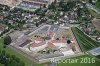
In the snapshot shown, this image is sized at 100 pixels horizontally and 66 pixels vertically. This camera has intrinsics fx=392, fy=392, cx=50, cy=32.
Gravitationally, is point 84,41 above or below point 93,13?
below

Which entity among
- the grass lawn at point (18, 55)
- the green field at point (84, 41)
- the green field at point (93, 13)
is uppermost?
the green field at point (93, 13)

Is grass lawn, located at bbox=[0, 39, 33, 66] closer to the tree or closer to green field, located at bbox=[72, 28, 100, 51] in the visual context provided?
the tree

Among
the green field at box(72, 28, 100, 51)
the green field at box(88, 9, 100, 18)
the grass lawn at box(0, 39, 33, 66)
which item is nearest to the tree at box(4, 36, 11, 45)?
the grass lawn at box(0, 39, 33, 66)

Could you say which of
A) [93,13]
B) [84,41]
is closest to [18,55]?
[84,41]

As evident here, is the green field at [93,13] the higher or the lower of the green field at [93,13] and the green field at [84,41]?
the higher

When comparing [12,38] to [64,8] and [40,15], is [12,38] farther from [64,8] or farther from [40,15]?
[64,8]

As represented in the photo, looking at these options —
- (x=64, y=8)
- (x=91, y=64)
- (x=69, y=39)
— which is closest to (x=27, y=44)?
(x=69, y=39)

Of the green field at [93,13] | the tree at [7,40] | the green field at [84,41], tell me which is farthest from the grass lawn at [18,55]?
the green field at [93,13]

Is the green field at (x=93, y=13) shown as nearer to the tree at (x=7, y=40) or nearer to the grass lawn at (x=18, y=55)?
the tree at (x=7, y=40)

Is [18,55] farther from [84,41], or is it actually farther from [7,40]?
[84,41]
